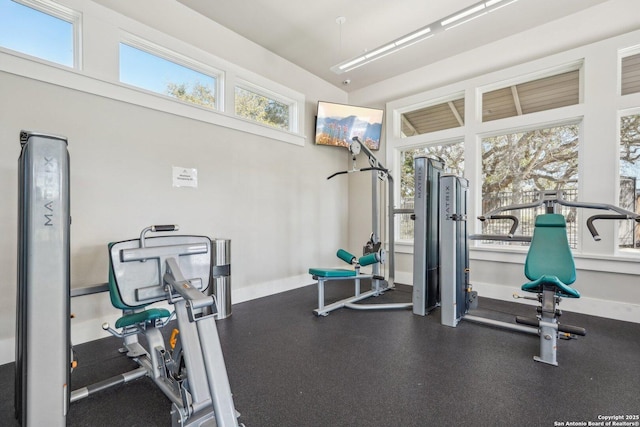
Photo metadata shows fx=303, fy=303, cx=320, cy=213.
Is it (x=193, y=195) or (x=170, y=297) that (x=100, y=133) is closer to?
(x=193, y=195)

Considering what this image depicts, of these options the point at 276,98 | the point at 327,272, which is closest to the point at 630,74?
the point at 327,272

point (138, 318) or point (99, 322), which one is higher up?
point (138, 318)

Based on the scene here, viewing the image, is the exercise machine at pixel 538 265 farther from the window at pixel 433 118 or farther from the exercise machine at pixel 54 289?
the exercise machine at pixel 54 289

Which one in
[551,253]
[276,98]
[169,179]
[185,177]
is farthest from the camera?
[276,98]

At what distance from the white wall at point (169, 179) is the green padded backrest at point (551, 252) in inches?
123

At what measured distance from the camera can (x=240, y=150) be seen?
13.3 feet

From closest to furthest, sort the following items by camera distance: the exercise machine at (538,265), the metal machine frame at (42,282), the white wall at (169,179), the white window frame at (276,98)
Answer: the metal machine frame at (42,282) → the exercise machine at (538,265) → the white wall at (169,179) → the white window frame at (276,98)

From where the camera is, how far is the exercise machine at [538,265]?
2.41m

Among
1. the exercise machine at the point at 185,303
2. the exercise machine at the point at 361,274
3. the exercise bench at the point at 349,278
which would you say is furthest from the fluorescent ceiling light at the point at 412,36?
the exercise machine at the point at 185,303

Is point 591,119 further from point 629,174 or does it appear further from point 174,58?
point 174,58

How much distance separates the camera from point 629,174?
3.45 metres

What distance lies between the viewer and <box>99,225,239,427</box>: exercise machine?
1229 millimetres

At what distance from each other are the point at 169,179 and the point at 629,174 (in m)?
5.20

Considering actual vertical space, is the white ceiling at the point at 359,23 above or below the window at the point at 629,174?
above
